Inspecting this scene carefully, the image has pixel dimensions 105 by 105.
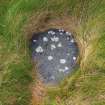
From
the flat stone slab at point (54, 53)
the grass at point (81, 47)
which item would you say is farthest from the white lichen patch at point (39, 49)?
the grass at point (81, 47)

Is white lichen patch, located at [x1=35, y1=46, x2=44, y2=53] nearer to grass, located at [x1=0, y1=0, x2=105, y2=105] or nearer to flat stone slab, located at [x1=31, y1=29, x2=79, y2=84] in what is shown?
flat stone slab, located at [x1=31, y1=29, x2=79, y2=84]

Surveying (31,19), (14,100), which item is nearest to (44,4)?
(31,19)

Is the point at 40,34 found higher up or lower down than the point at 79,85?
higher up

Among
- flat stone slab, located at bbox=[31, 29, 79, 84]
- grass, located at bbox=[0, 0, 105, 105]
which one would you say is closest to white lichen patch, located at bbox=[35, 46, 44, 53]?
flat stone slab, located at bbox=[31, 29, 79, 84]

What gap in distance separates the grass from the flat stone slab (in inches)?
3.7

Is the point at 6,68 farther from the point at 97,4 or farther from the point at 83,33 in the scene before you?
the point at 97,4

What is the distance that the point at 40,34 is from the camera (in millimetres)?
3234

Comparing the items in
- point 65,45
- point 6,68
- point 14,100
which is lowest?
point 14,100

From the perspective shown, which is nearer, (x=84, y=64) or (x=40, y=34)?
(x=84, y=64)

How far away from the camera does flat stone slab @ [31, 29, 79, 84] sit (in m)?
3.06

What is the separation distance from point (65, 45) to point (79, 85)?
0.45m

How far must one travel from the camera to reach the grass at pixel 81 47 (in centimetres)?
288

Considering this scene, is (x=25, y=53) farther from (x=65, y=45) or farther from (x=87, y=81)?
(x=87, y=81)

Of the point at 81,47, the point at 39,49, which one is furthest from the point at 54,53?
the point at 81,47
